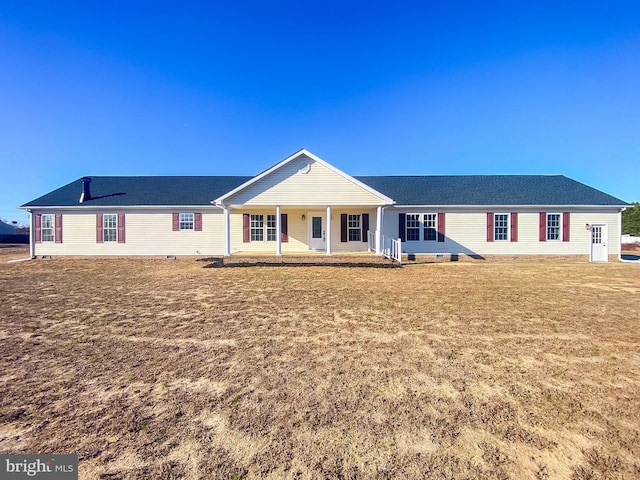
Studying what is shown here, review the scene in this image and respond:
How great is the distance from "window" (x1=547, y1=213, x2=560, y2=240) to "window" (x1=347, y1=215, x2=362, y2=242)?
1106cm

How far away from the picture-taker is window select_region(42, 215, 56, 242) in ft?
59.1

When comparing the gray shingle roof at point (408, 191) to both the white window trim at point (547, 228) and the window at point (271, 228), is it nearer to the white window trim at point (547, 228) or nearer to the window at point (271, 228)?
the white window trim at point (547, 228)

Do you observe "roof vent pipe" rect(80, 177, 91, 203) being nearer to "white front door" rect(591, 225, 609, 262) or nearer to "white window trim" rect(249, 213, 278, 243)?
"white window trim" rect(249, 213, 278, 243)

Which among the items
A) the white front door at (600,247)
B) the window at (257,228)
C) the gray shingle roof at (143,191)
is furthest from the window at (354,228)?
the white front door at (600,247)

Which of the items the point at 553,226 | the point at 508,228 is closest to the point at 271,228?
the point at 508,228

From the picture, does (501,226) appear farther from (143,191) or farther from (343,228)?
(143,191)

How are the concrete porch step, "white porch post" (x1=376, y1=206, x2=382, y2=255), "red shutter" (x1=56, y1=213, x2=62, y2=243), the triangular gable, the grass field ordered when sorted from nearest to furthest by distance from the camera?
the grass field → the concrete porch step → the triangular gable → "white porch post" (x1=376, y1=206, x2=382, y2=255) → "red shutter" (x1=56, y1=213, x2=62, y2=243)

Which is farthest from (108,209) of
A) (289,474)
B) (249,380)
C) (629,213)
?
(629,213)

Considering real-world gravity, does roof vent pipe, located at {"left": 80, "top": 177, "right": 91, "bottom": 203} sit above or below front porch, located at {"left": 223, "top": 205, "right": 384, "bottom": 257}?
above

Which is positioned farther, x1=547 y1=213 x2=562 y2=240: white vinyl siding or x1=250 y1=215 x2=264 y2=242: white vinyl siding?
x1=250 y1=215 x2=264 y2=242: white vinyl siding

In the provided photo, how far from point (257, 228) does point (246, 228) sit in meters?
0.64

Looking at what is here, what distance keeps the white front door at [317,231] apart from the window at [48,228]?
15.3 m

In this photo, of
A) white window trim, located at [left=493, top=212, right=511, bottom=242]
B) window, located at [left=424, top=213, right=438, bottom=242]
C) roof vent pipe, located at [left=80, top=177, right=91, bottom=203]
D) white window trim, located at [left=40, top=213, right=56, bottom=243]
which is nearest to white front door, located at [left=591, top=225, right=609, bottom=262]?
white window trim, located at [left=493, top=212, right=511, bottom=242]

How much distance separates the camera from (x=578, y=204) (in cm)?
1748
